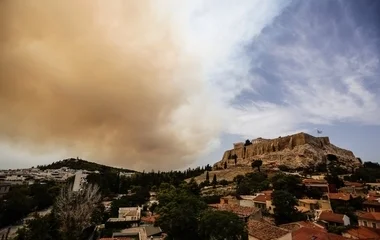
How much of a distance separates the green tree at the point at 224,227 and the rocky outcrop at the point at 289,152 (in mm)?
49746

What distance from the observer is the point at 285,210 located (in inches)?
813

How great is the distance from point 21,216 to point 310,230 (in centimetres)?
2959

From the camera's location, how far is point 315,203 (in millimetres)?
24422

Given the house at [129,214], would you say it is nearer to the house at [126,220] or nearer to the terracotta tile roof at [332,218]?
the house at [126,220]

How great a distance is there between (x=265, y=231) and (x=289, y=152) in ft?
192

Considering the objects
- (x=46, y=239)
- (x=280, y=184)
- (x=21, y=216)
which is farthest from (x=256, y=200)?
(x=21, y=216)

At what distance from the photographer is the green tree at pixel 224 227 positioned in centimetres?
1383

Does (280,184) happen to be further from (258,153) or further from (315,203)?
(258,153)

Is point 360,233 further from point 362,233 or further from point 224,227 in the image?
point 224,227

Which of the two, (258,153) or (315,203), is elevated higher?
(258,153)

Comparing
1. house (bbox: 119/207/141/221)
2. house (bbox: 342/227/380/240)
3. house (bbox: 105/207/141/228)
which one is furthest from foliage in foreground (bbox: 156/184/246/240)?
house (bbox: 342/227/380/240)

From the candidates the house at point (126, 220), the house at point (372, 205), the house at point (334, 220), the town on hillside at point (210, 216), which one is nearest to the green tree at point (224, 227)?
the town on hillside at point (210, 216)

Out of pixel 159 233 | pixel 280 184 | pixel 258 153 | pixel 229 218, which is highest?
pixel 258 153

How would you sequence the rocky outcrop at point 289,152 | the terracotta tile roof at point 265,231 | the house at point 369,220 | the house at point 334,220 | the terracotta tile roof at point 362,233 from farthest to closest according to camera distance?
the rocky outcrop at point 289,152 < the house at point 334,220 < the house at point 369,220 < the terracotta tile roof at point 362,233 < the terracotta tile roof at point 265,231
